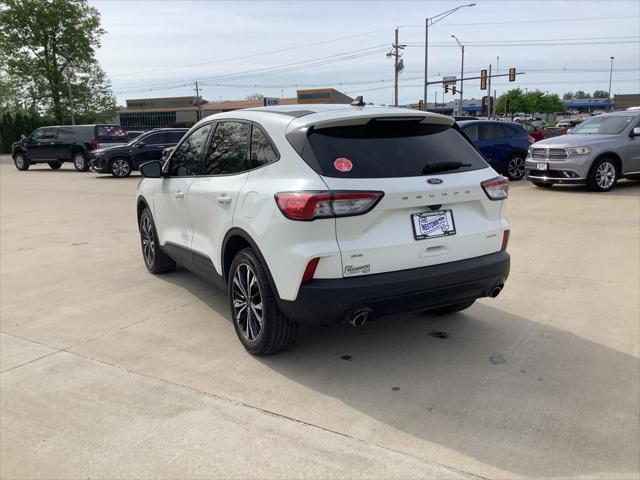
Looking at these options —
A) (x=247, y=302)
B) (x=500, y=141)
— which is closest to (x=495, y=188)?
(x=247, y=302)

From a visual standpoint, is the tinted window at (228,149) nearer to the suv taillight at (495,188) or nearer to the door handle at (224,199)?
the door handle at (224,199)

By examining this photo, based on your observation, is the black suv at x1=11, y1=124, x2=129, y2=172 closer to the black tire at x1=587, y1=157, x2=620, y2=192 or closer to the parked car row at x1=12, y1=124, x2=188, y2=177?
the parked car row at x1=12, y1=124, x2=188, y2=177

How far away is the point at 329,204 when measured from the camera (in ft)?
10.9

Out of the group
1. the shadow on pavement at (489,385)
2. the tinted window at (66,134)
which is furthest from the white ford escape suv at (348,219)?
the tinted window at (66,134)

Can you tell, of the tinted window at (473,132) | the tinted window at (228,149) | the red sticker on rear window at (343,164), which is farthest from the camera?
the tinted window at (473,132)

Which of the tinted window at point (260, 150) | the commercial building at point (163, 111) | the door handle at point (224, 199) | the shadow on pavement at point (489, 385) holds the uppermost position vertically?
the commercial building at point (163, 111)

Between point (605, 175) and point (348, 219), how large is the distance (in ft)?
35.0

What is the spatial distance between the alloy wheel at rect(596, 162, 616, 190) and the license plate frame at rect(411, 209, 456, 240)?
32.4ft

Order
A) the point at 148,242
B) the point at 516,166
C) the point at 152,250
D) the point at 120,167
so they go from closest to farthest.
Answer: the point at 152,250
the point at 148,242
the point at 516,166
the point at 120,167

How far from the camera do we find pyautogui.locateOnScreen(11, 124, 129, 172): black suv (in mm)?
23000

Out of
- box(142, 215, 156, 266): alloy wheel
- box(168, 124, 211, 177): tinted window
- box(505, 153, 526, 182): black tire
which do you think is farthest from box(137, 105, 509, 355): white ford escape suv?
box(505, 153, 526, 182): black tire

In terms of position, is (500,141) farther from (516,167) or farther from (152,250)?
(152,250)

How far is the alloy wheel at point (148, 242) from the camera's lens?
6211 millimetres

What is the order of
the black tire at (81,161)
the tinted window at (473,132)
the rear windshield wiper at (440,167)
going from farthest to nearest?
the black tire at (81,161), the tinted window at (473,132), the rear windshield wiper at (440,167)
